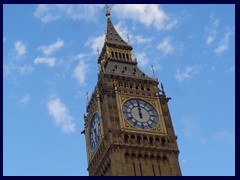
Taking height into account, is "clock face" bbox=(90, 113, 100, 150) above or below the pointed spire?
below

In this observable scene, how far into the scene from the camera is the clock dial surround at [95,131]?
63.1 meters

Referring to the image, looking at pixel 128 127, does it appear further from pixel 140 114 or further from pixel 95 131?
pixel 95 131

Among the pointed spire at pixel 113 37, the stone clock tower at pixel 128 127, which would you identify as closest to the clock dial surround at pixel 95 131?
the stone clock tower at pixel 128 127

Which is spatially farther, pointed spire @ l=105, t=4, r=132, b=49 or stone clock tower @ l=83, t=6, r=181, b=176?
pointed spire @ l=105, t=4, r=132, b=49

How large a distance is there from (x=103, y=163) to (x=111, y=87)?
10.7 metres

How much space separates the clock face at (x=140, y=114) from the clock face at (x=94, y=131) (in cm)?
425

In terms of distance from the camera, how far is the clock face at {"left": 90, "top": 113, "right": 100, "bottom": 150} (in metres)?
63.1

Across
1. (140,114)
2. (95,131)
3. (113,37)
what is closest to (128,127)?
(140,114)

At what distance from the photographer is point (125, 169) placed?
185 ft

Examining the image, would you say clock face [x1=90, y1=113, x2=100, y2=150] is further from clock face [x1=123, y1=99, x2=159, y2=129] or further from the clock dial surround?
clock face [x1=123, y1=99, x2=159, y2=129]

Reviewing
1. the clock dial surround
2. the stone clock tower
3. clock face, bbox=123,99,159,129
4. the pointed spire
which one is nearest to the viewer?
the stone clock tower

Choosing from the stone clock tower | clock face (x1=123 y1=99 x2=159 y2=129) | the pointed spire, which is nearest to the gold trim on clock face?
the stone clock tower

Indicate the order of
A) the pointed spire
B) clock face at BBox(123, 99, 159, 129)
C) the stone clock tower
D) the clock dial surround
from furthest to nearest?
the pointed spire < the clock dial surround < clock face at BBox(123, 99, 159, 129) < the stone clock tower

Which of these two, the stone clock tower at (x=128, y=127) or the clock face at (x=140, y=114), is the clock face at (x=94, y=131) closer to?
the stone clock tower at (x=128, y=127)
